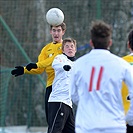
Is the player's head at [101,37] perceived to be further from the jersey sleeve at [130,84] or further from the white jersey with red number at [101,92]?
the jersey sleeve at [130,84]

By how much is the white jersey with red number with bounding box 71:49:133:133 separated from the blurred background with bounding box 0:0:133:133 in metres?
7.97

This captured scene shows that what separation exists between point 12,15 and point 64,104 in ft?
23.3

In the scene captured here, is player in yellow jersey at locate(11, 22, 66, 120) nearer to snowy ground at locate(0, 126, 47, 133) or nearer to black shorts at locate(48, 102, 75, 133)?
black shorts at locate(48, 102, 75, 133)

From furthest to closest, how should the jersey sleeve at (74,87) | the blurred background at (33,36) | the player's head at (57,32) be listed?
the blurred background at (33,36), the player's head at (57,32), the jersey sleeve at (74,87)

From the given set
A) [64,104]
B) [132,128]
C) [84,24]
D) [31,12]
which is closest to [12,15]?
[31,12]

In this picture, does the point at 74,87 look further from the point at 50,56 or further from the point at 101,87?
the point at 50,56

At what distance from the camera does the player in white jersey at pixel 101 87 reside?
6051 millimetres

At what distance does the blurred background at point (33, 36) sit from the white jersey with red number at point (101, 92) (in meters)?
7.97

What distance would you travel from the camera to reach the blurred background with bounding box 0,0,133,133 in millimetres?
14656

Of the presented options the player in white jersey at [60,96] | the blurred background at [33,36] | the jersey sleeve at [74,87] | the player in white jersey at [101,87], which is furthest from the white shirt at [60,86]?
the blurred background at [33,36]

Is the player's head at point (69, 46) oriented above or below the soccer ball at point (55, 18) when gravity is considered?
below

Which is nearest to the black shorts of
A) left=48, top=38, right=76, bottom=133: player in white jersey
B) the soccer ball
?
left=48, top=38, right=76, bottom=133: player in white jersey

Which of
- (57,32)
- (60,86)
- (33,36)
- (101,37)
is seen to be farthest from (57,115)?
(33,36)

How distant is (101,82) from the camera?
609 centimetres
